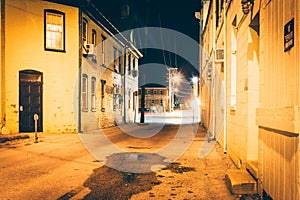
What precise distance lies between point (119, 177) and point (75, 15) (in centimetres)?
1236

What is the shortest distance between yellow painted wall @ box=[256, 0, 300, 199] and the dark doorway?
13.1 metres

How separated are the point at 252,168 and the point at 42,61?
13103mm

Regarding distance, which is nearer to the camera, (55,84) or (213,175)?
(213,175)

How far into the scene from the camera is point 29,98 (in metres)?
16.0

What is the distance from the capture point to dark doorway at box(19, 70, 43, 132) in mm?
15797

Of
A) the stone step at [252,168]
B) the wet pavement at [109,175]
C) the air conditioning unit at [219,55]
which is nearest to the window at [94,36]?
the wet pavement at [109,175]

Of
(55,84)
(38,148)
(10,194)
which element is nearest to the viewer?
(10,194)

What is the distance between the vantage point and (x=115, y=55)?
83.1 ft

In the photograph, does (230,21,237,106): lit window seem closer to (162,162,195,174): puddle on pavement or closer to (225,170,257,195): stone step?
(162,162,195,174): puddle on pavement

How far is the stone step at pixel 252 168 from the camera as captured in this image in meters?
5.80

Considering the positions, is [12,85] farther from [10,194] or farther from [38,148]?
[10,194]

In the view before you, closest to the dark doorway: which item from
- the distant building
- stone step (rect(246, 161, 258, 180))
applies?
stone step (rect(246, 161, 258, 180))

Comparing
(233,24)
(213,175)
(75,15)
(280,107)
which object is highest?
(75,15)

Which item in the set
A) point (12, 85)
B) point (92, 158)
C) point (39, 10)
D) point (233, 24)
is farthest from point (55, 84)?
point (233, 24)
